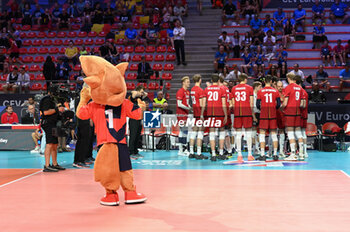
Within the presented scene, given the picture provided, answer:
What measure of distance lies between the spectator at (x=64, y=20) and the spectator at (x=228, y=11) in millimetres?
7978

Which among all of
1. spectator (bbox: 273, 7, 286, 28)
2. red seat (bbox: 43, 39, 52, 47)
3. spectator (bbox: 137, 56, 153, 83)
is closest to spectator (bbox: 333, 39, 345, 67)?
Result: spectator (bbox: 273, 7, 286, 28)

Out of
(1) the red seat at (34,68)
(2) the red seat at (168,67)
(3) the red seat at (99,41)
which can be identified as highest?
(3) the red seat at (99,41)

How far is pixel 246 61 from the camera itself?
759 inches

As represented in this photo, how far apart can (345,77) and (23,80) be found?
13.2 m

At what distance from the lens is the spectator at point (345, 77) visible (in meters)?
17.4

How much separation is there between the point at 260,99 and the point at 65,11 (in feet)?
50.4

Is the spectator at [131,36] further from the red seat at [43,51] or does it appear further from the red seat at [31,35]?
the red seat at [31,35]

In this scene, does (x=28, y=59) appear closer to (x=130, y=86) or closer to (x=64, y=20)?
(x=64, y=20)

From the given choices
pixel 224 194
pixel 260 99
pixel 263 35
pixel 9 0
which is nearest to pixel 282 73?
pixel 263 35

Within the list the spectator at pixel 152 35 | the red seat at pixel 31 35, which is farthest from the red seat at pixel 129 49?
the red seat at pixel 31 35

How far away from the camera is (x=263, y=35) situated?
2019 centimetres

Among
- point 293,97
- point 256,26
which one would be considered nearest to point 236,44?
point 256,26

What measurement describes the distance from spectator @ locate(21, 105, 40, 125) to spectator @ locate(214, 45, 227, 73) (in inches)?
303

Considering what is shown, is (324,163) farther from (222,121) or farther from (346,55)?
(346,55)
